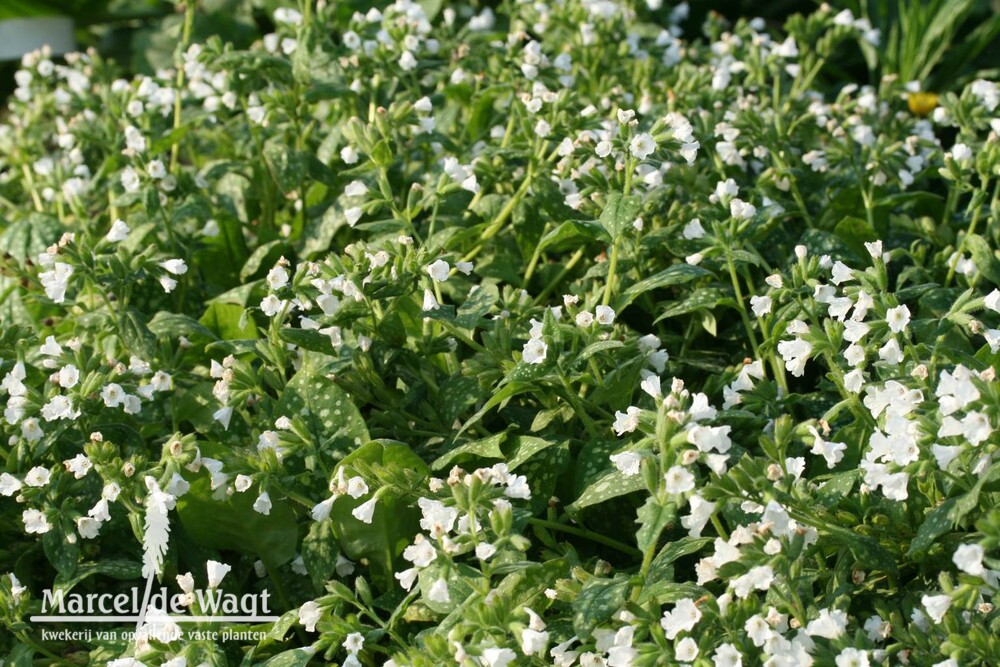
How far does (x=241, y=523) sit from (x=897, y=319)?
3.84 ft

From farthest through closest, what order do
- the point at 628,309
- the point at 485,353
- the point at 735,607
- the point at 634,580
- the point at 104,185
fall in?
the point at 104,185 → the point at 628,309 → the point at 485,353 → the point at 634,580 → the point at 735,607

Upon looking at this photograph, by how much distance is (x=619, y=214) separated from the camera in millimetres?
2029

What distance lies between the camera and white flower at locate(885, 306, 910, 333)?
1.71 metres

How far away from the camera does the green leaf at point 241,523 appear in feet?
6.65

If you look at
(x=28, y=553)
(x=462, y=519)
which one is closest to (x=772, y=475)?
(x=462, y=519)

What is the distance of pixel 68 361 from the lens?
6.86ft

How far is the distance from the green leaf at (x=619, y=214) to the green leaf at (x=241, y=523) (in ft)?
2.50

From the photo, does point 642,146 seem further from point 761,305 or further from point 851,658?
point 851,658

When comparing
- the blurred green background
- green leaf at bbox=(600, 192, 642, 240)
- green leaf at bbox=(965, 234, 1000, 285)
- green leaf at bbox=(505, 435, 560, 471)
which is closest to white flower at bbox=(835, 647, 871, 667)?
green leaf at bbox=(505, 435, 560, 471)

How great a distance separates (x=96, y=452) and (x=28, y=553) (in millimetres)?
414

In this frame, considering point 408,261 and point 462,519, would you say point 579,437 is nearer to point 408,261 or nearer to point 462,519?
point 408,261

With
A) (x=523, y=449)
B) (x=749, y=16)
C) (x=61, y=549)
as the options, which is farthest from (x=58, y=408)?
(x=749, y=16)

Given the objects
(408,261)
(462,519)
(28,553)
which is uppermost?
(408,261)

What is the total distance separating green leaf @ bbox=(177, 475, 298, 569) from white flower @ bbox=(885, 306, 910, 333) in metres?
1.07
